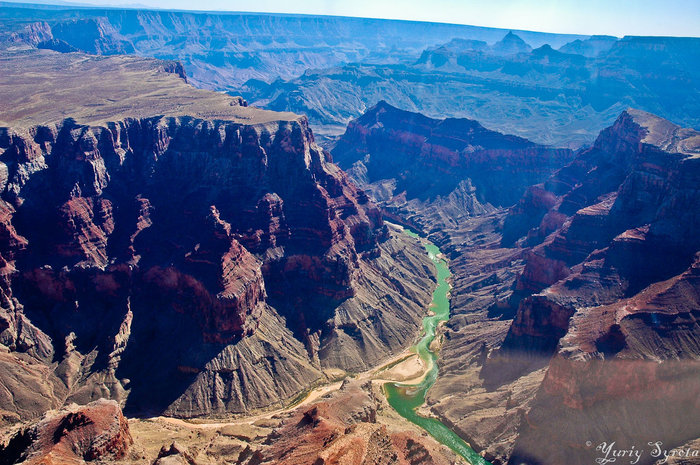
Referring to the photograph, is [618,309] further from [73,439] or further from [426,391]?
[73,439]

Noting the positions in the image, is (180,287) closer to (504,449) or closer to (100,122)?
(100,122)

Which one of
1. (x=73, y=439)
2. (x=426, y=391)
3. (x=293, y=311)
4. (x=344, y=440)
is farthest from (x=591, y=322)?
(x=73, y=439)

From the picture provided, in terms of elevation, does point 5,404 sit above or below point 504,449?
below

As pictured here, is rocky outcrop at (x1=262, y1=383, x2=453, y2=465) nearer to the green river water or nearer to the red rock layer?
the green river water

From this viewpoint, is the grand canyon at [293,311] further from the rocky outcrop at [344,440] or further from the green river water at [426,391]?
the green river water at [426,391]

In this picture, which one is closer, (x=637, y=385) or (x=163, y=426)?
(x=637, y=385)

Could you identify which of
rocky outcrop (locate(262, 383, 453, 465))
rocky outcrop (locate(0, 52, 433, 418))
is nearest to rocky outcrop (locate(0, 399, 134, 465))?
rocky outcrop (locate(262, 383, 453, 465))

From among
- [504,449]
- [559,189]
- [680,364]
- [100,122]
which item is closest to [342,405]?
[504,449]
